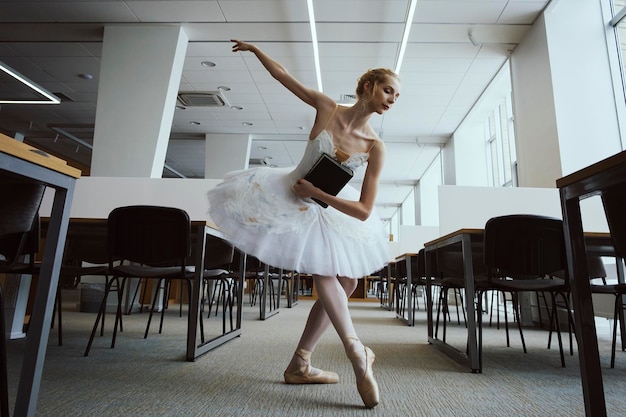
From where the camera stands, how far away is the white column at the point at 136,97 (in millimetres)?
4855

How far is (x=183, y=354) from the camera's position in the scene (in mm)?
2188

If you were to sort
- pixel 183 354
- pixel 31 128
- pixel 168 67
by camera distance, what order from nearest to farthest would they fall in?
pixel 183 354 → pixel 168 67 → pixel 31 128

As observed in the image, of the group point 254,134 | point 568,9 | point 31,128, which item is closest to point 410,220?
point 254,134

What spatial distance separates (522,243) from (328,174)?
1.26 m

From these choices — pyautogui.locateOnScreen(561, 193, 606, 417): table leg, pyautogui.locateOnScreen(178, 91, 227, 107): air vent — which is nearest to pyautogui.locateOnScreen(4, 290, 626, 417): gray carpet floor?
pyautogui.locateOnScreen(561, 193, 606, 417): table leg

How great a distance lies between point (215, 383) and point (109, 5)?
4829 millimetres

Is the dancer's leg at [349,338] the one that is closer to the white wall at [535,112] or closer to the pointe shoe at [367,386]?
the pointe shoe at [367,386]

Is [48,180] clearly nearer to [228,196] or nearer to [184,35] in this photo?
[228,196]

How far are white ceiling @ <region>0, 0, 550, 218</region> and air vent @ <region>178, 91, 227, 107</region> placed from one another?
0.15 metres

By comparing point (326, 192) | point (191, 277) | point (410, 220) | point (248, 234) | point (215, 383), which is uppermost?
point (410, 220)

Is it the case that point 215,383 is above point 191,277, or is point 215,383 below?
below

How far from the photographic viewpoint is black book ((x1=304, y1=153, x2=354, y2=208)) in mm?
1434

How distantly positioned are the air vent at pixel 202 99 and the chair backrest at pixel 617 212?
658 centimetres

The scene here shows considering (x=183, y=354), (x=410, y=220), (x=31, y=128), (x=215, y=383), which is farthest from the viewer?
(x=410, y=220)
